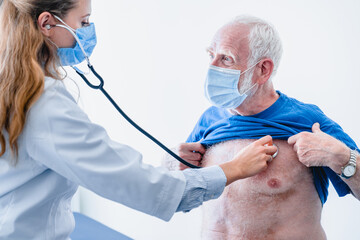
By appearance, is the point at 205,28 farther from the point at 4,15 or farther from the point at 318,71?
the point at 4,15

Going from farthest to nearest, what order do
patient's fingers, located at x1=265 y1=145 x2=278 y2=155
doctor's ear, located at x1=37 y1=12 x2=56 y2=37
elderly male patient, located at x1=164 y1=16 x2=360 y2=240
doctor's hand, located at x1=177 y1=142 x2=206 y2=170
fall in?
1. doctor's hand, located at x1=177 y1=142 x2=206 y2=170
2. elderly male patient, located at x1=164 y1=16 x2=360 y2=240
3. patient's fingers, located at x1=265 y1=145 x2=278 y2=155
4. doctor's ear, located at x1=37 y1=12 x2=56 y2=37

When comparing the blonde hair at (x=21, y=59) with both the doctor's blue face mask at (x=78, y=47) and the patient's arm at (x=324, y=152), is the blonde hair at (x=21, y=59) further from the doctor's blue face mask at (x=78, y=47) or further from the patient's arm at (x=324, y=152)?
the patient's arm at (x=324, y=152)

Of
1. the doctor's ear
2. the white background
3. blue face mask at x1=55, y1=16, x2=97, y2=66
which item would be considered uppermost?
the doctor's ear

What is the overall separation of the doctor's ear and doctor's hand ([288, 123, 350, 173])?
0.80 meters

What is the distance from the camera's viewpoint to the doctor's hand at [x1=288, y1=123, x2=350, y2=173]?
48.0 inches

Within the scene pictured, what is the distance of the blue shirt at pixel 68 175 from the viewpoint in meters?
1.01

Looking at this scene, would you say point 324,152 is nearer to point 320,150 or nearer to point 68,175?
point 320,150

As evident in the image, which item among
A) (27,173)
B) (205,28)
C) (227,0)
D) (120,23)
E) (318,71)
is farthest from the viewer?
(120,23)

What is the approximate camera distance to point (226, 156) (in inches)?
57.8

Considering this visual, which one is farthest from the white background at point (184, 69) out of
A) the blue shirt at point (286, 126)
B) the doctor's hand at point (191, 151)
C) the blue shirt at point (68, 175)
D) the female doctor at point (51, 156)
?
the blue shirt at point (68, 175)

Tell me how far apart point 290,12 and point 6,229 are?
135cm

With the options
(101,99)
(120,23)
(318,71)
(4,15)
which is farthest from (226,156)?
(101,99)

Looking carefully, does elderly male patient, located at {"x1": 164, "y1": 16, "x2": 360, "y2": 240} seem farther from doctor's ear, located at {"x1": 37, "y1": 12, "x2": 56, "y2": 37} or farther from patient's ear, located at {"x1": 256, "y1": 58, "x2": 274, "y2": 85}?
doctor's ear, located at {"x1": 37, "y1": 12, "x2": 56, "y2": 37}

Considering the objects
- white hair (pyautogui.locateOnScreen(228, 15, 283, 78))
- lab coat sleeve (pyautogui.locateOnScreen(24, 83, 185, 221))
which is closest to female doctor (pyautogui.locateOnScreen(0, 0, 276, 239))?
lab coat sleeve (pyautogui.locateOnScreen(24, 83, 185, 221))
